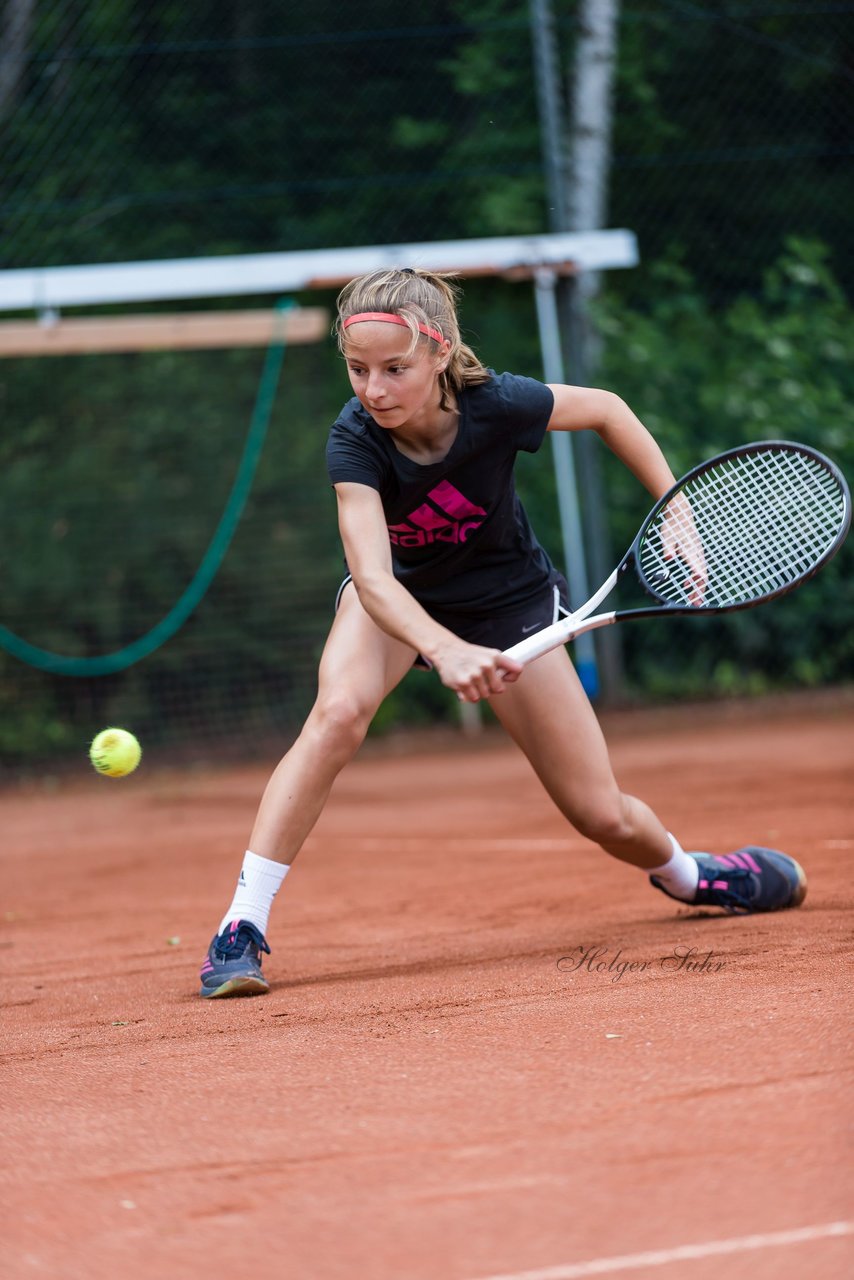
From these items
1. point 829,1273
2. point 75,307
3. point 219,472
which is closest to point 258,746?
point 219,472

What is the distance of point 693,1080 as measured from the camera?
2482 mm

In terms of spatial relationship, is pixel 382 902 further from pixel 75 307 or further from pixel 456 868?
pixel 75 307

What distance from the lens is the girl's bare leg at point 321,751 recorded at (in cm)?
345

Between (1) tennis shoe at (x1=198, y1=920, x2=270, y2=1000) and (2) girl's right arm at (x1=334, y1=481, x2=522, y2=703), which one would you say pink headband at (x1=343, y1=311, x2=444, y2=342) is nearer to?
(2) girl's right arm at (x1=334, y1=481, x2=522, y2=703)

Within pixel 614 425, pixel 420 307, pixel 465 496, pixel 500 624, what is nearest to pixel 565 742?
pixel 500 624

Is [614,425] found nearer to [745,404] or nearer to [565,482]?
[565,482]

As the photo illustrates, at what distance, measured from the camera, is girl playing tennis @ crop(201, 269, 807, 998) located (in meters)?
3.22

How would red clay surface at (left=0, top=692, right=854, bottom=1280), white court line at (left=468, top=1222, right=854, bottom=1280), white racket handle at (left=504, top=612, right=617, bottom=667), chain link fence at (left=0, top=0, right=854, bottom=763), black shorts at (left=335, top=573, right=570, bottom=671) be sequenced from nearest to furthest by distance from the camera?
1. white court line at (left=468, top=1222, right=854, bottom=1280)
2. red clay surface at (left=0, top=692, right=854, bottom=1280)
3. white racket handle at (left=504, top=612, right=617, bottom=667)
4. black shorts at (left=335, top=573, right=570, bottom=671)
5. chain link fence at (left=0, top=0, right=854, bottom=763)

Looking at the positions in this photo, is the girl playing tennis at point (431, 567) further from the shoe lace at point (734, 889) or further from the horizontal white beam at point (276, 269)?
the horizontal white beam at point (276, 269)

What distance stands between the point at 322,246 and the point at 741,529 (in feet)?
22.6

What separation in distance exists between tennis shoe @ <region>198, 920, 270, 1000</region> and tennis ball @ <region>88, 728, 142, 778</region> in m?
0.70

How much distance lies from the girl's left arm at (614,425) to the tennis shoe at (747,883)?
3.18ft

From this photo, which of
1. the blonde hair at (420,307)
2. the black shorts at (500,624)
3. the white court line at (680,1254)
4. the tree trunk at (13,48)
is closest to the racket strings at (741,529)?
the black shorts at (500,624)

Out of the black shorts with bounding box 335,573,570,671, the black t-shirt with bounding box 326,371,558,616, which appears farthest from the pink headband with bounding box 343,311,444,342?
the black shorts with bounding box 335,573,570,671
